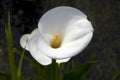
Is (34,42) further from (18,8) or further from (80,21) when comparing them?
(18,8)

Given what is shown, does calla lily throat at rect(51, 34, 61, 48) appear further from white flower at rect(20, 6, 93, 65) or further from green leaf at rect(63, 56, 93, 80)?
green leaf at rect(63, 56, 93, 80)

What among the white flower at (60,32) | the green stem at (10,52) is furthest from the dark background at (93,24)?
the white flower at (60,32)

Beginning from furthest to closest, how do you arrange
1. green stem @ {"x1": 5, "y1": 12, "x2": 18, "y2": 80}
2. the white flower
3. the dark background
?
1. the dark background
2. green stem @ {"x1": 5, "y1": 12, "x2": 18, "y2": 80}
3. the white flower

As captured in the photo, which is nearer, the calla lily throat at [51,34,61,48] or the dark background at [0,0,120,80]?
the calla lily throat at [51,34,61,48]

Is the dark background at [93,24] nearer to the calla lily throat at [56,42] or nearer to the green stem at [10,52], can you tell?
the green stem at [10,52]

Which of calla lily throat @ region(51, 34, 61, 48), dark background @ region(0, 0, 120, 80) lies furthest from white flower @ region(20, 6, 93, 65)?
dark background @ region(0, 0, 120, 80)

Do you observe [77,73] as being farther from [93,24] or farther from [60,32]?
[93,24]

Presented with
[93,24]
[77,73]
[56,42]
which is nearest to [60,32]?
[56,42]

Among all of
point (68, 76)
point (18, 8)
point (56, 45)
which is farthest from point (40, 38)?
point (18, 8)
